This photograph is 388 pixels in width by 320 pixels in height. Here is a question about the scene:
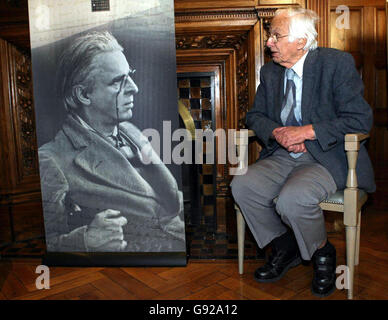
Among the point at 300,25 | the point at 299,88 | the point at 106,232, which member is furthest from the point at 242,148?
the point at 106,232

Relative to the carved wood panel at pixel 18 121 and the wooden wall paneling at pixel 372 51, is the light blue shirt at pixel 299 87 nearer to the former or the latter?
the wooden wall paneling at pixel 372 51

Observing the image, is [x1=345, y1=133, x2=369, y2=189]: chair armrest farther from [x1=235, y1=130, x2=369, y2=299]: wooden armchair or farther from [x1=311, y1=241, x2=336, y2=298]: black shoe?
[x1=311, y1=241, x2=336, y2=298]: black shoe

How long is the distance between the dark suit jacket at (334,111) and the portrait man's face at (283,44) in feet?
0.25

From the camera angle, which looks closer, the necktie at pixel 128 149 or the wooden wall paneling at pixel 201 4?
the necktie at pixel 128 149

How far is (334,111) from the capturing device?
1.57 m

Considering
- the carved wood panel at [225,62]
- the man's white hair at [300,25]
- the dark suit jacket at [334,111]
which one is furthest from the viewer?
the carved wood panel at [225,62]

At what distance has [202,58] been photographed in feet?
8.39

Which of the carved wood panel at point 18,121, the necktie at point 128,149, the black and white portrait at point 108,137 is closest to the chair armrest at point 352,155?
the black and white portrait at point 108,137

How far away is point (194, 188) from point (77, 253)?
1219 mm

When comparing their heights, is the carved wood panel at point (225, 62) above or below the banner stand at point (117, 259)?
above

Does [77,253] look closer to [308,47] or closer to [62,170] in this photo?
[62,170]

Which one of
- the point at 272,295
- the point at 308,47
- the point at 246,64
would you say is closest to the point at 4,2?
the point at 246,64

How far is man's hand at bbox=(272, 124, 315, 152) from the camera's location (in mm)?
1516

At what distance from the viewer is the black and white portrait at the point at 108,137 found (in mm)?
1611
